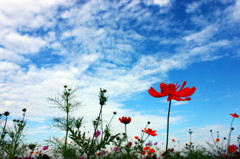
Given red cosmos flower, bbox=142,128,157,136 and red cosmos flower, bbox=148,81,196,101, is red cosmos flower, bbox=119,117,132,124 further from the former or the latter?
red cosmos flower, bbox=148,81,196,101

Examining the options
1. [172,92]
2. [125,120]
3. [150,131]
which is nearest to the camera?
[172,92]

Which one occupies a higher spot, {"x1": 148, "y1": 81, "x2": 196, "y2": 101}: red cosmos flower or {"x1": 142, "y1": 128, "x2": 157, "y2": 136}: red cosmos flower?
{"x1": 148, "y1": 81, "x2": 196, "y2": 101}: red cosmos flower

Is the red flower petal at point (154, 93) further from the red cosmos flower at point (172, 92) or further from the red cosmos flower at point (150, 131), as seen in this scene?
the red cosmos flower at point (150, 131)

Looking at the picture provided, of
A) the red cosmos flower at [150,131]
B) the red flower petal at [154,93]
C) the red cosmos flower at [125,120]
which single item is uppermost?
the red flower petal at [154,93]

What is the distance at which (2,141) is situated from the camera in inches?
164

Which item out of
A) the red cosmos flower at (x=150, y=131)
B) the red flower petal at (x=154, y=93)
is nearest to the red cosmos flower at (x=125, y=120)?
the red cosmos flower at (x=150, y=131)

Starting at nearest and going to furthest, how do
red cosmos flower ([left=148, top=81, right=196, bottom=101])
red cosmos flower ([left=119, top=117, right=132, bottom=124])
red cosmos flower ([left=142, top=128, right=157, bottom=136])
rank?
1. red cosmos flower ([left=148, top=81, right=196, bottom=101])
2. red cosmos flower ([left=119, top=117, right=132, bottom=124])
3. red cosmos flower ([left=142, top=128, right=157, bottom=136])

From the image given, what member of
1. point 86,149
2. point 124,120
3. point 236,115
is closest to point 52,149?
point 124,120

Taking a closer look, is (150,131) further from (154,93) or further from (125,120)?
(154,93)

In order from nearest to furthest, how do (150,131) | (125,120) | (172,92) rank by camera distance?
(172,92), (125,120), (150,131)

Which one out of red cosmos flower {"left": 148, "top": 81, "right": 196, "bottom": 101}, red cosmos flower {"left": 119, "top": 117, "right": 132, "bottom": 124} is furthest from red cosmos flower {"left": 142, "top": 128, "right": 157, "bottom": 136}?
red cosmos flower {"left": 148, "top": 81, "right": 196, "bottom": 101}

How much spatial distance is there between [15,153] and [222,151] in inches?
234

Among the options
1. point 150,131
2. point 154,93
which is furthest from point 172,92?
point 150,131

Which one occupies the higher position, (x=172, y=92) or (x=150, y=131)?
(x=172, y=92)
